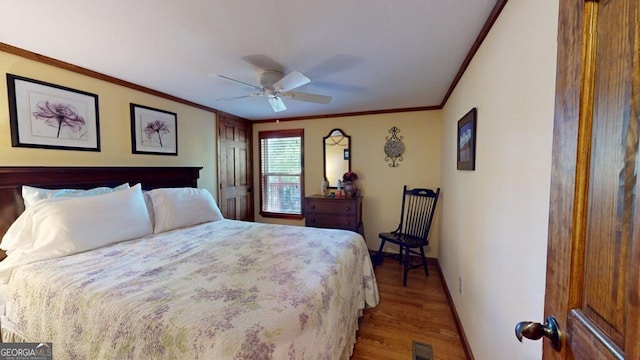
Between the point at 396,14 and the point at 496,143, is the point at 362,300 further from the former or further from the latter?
the point at 396,14

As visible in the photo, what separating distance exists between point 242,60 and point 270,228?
147 cm

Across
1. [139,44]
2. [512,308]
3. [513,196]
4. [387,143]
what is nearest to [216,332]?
[512,308]

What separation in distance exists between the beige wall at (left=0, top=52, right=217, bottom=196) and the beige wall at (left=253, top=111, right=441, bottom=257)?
1493 mm

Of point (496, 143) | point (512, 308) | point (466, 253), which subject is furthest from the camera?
point (466, 253)

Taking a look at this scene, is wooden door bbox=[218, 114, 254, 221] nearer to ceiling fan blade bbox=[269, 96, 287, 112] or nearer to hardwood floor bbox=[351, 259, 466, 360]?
ceiling fan blade bbox=[269, 96, 287, 112]

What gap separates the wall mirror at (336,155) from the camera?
391cm

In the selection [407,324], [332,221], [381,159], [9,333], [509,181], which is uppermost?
[381,159]

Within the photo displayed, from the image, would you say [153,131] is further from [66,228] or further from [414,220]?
[414,220]

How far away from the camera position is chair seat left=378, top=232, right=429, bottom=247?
2.95 metres

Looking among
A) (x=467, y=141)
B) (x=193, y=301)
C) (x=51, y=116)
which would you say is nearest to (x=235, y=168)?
(x=51, y=116)

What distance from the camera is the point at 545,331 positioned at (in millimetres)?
610

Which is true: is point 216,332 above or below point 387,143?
below

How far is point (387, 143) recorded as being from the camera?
369 cm

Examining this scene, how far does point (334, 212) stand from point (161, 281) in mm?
2377
